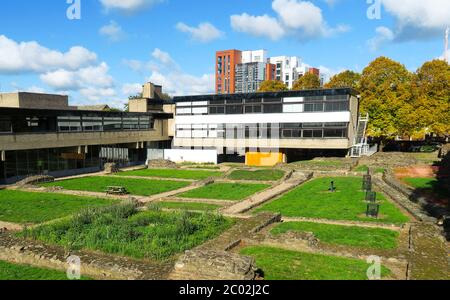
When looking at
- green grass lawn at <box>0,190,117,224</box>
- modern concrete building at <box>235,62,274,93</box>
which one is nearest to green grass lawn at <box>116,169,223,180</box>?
green grass lawn at <box>0,190,117,224</box>

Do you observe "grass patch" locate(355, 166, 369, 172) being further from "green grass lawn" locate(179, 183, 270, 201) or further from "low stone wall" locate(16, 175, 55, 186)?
"low stone wall" locate(16, 175, 55, 186)

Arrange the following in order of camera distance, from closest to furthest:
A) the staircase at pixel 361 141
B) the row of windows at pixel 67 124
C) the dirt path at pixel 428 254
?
the dirt path at pixel 428 254
the row of windows at pixel 67 124
the staircase at pixel 361 141

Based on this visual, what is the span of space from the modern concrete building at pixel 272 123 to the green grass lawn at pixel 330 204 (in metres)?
15.5

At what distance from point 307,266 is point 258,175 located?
26.2 meters

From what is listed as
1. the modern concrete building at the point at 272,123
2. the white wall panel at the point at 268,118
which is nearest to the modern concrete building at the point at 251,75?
the white wall panel at the point at 268,118

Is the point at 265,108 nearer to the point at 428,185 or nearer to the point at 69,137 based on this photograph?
the point at 428,185

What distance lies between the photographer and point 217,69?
6048 inches

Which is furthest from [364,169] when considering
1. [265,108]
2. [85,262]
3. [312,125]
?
[85,262]

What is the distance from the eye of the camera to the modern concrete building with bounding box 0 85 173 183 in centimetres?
3809

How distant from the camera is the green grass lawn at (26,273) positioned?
14.7 metres

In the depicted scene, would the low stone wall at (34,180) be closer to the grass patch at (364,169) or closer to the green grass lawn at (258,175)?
the green grass lawn at (258,175)
